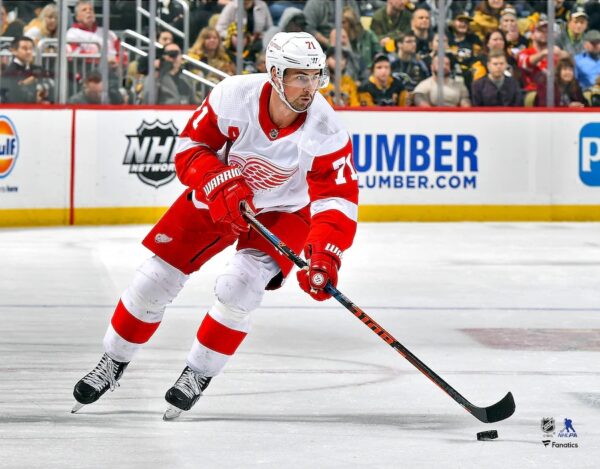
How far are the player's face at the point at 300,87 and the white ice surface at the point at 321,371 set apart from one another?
955 millimetres

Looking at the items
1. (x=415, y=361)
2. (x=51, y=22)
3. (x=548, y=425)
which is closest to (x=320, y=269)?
(x=415, y=361)

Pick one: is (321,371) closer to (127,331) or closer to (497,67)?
(127,331)

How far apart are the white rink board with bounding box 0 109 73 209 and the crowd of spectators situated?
159 mm

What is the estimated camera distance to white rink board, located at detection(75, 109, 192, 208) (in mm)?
10555

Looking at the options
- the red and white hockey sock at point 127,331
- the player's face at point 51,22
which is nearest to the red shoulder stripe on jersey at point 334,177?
the red and white hockey sock at point 127,331

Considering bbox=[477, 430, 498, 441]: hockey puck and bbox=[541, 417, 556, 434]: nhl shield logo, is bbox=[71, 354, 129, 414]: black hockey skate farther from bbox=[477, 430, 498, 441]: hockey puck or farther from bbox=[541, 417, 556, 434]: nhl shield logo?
bbox=[541, 417, 556, 434]: nhl shield logo

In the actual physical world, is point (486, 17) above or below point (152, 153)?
above

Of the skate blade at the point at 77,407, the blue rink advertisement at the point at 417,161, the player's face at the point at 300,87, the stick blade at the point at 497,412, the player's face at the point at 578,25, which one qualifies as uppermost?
the player's face at the point at 300,87

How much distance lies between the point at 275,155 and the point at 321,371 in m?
1.06

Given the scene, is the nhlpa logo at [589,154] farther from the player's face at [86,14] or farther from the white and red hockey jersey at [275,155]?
the white and red hockey jersey at [275,155]

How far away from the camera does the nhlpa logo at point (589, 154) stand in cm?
1134

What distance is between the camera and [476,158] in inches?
442

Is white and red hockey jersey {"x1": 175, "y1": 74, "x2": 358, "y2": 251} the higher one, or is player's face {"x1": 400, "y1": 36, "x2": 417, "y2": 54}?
white and red hockey jersey {"x1": 175, "y1": 74, "x2": 358, "y2": 251}

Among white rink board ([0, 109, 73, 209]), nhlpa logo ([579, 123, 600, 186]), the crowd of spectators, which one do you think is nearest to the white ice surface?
white rink board ([0, 109, 73, 209])
